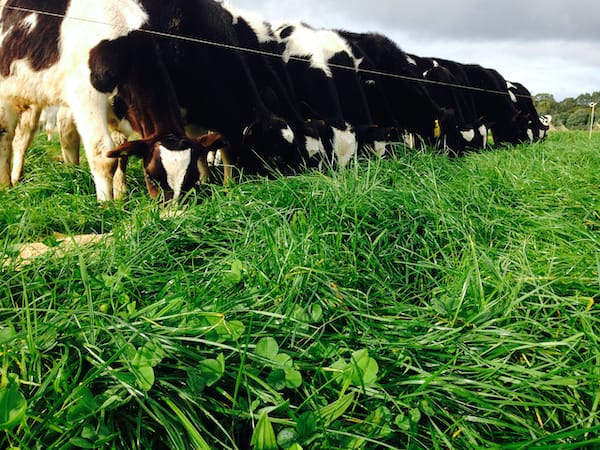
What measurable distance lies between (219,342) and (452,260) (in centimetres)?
116

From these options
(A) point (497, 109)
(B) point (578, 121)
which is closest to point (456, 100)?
(A) point (497, 109)

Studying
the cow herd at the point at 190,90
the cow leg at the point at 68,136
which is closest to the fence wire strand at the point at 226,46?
the cow herd at the point at 190,90

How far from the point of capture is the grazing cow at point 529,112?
11.1 meters

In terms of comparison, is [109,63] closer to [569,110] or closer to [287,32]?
[287,32]

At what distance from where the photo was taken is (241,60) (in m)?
5.10

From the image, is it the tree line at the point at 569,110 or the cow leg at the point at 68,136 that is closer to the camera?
the cow leg at the point at 68,136

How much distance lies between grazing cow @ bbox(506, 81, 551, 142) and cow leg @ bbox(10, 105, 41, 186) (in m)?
8.83

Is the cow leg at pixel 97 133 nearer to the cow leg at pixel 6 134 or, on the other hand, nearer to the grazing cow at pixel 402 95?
the cow leg at pixel 6 134

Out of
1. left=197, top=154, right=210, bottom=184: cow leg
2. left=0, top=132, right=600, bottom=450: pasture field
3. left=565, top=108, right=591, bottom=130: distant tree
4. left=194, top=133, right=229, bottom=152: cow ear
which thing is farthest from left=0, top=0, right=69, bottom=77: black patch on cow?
left=565, top=108, right=591, bottom=130: distant tree

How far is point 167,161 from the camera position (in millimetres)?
3812

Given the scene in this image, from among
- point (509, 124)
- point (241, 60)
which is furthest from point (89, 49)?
point (509, 124)

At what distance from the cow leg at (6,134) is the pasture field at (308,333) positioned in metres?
2.73

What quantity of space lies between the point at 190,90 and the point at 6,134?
165cm

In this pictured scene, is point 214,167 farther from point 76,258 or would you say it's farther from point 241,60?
point 76,258
